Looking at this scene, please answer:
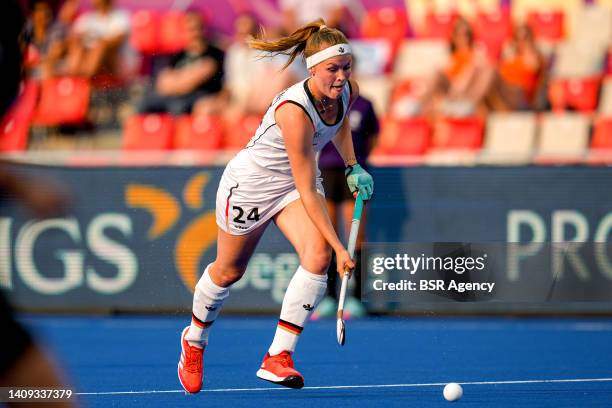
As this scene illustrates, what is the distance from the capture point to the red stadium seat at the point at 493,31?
14.7 meters

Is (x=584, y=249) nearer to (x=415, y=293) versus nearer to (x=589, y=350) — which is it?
(x=589, y=350)

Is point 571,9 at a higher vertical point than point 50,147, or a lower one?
higher

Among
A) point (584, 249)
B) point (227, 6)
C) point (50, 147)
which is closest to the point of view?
Answer: point (584, 249)

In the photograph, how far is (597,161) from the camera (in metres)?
10.6

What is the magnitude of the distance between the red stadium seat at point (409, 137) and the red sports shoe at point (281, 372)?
689 cm

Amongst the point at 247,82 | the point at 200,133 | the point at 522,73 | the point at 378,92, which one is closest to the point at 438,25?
the point at 378,92

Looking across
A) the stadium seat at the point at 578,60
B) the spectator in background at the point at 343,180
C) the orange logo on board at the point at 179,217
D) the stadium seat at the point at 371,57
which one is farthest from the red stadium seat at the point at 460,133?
the orange logo on board at the point at 179,217

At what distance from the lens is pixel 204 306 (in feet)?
21.4

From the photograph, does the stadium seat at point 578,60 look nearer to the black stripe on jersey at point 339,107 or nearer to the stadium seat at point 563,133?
the stadium seat at point 563,133

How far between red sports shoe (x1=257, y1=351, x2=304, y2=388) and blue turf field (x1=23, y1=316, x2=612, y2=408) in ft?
0.65

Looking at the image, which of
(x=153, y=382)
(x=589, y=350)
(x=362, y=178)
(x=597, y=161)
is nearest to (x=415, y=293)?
(x=362, y=178)

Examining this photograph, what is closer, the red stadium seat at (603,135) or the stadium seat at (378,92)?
the red stadium seat at (603,135)

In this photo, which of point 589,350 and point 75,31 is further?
point 75,31

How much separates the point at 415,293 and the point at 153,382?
61.2 inches
